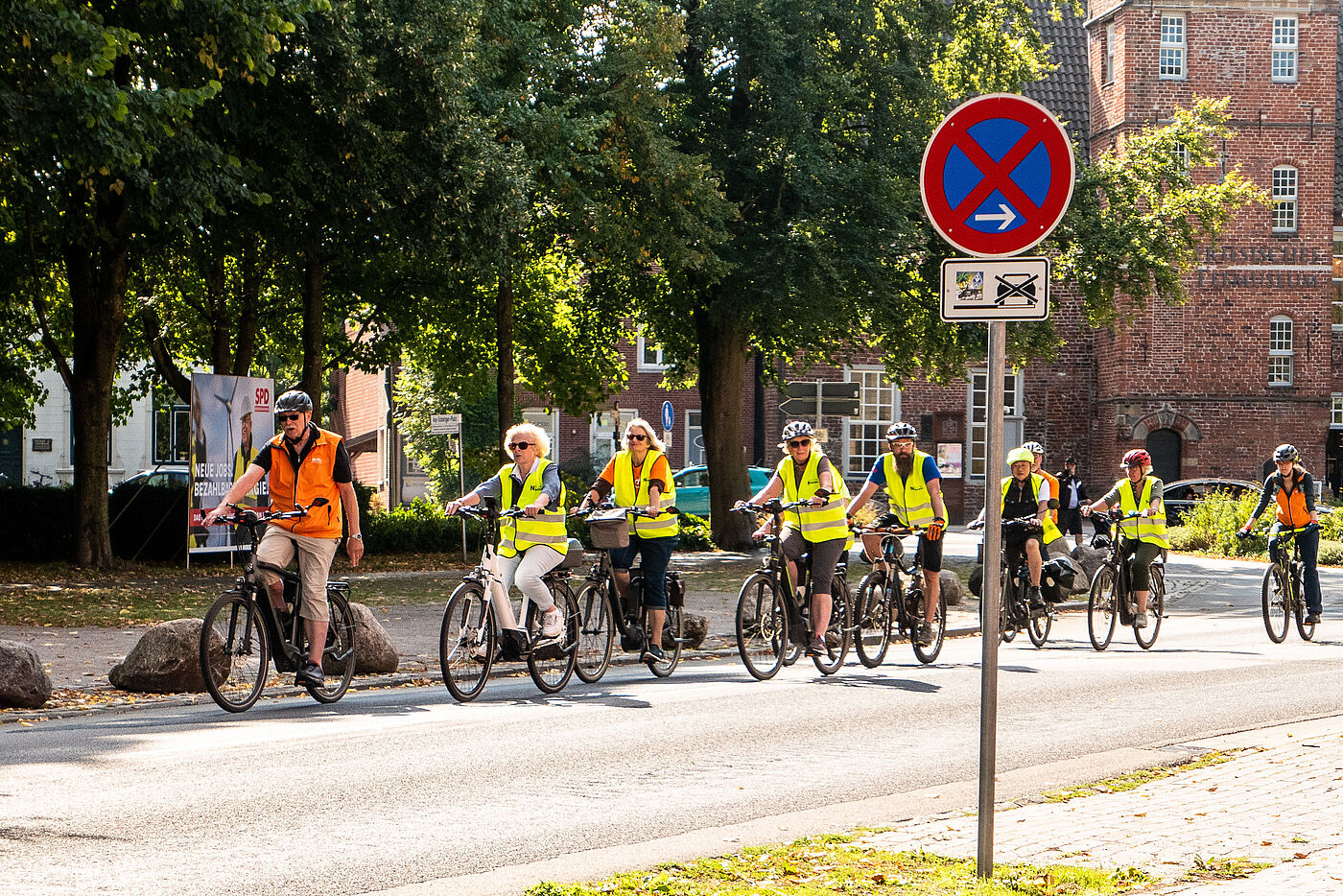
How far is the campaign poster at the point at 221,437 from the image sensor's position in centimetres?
2159

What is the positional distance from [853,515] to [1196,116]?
21088 mm

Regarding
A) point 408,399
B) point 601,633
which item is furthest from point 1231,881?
point 408,399

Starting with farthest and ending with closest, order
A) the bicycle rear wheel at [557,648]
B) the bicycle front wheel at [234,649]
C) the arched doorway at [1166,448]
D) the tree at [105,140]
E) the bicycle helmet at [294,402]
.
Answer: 1. the arched doorway at [1166,448]
2. the tree at [105,140]
3. the bicycle rear wheel at [557,648]
4. the bicycle helmet at [294,402]
5. the bicycle front wheel at [234,649]

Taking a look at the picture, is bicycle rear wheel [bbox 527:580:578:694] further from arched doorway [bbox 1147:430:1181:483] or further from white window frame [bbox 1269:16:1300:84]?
white window frame [bbox 1269:16:1300:84]

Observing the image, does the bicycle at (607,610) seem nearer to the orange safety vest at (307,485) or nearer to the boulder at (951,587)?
the orange safety vest at (307,485)

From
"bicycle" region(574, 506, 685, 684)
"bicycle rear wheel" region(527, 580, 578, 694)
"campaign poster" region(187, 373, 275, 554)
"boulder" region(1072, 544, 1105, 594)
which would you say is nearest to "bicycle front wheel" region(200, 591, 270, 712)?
"bicycle rear wheel" region(527, 580, 578, 694)

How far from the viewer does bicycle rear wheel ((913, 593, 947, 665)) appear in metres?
13.9

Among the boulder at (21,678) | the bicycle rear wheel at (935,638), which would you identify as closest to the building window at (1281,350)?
the bicycle rear wheel at (935,638)

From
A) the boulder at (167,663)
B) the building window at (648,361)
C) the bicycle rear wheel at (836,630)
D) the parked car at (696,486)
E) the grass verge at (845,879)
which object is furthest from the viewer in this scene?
the building window at (648,361)

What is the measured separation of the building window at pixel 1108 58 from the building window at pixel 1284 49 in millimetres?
4426

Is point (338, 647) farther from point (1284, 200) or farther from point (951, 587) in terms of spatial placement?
point (1284, 200)

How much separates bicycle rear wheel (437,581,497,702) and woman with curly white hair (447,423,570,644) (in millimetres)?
191

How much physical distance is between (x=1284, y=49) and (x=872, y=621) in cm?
3826

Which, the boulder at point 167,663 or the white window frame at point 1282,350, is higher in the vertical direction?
the white window frame at point 1282,350
